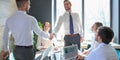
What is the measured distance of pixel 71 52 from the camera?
309 cm

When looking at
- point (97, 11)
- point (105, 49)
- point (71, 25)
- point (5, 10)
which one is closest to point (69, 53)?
point (105, 49)

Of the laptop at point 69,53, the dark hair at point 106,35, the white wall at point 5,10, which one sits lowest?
the laptop at point 69,53

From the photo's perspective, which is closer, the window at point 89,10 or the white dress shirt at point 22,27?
the white dress shirt at point 22,27

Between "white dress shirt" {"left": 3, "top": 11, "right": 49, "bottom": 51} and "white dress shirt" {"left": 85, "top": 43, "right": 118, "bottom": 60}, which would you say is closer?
"white dress shirt" {"left": 85, "top": 43, "right": 118, "bottom": 60}

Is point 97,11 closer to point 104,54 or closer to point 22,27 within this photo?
point 22,27

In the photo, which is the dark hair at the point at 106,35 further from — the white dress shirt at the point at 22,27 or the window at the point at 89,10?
the window at the point at 89,10

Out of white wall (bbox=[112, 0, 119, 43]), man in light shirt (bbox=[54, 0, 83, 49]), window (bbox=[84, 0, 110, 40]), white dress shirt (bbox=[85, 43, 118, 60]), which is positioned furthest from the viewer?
A: window (bbox=[84, 0, 110, 40])

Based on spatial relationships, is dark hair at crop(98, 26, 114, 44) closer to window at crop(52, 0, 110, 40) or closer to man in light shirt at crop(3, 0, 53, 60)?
man in light shirt at crop(3, 0, 53, 60)

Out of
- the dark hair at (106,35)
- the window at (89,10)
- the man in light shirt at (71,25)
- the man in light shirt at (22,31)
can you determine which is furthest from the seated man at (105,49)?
the window at (89,10)

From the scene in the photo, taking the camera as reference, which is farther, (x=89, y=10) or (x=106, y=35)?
(x=89, y=10)

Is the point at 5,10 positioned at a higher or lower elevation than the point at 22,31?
higher

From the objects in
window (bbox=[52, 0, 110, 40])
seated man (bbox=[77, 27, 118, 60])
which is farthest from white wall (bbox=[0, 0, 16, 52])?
seated man (bbox=[77, 27, 118, 60])

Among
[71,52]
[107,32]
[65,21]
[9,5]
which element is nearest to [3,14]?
[9,5]

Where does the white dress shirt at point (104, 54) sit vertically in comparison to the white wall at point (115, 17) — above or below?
below
